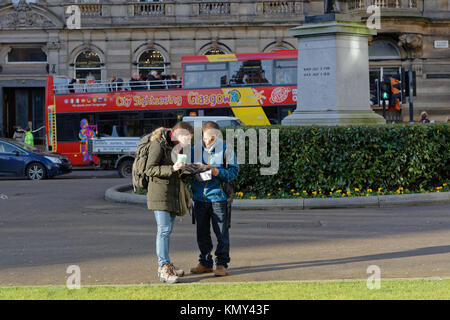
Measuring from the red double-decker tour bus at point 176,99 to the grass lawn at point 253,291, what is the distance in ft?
62.3

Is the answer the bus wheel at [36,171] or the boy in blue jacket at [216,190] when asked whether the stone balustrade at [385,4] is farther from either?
the boy in blue jacket at [216,190]

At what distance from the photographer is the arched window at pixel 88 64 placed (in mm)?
34000

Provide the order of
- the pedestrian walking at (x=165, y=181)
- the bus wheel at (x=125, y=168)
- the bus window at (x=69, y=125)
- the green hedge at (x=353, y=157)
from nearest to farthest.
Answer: the pedestrian walking at (x=165, y=181) < the green hedge at (x=353, y=157) < the bus wheel at (x=125, y=168) < the bus window at (x=69, y=125)

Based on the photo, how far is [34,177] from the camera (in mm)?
22906

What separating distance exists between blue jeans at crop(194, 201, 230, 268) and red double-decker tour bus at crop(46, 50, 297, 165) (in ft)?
59.1

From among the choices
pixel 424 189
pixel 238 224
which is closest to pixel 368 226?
pixel 238 224

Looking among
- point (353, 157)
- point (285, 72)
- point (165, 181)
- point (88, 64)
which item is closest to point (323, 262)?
point (165, 181)

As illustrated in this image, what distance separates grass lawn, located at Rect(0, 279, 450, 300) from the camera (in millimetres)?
6238

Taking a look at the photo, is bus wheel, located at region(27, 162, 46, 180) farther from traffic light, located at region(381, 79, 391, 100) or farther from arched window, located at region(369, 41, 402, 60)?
arched window, located at region(369, 41, 402, 60)

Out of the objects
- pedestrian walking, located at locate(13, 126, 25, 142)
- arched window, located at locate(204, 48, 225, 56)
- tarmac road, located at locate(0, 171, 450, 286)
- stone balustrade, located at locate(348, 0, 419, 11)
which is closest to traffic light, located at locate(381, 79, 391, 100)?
tarmac road, located at locate(0, 171, 450, 286)

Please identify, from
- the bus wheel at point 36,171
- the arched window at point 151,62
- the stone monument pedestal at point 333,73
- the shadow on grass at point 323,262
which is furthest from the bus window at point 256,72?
the shadow on grass at point 323,262

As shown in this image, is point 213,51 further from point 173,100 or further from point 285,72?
point 285,72

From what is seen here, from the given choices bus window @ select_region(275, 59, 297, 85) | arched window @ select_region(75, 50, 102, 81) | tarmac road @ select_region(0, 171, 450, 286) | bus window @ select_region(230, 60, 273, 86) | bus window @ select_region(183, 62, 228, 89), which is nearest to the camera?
tarmac road @ select_region(0, 171, 450, 286)
